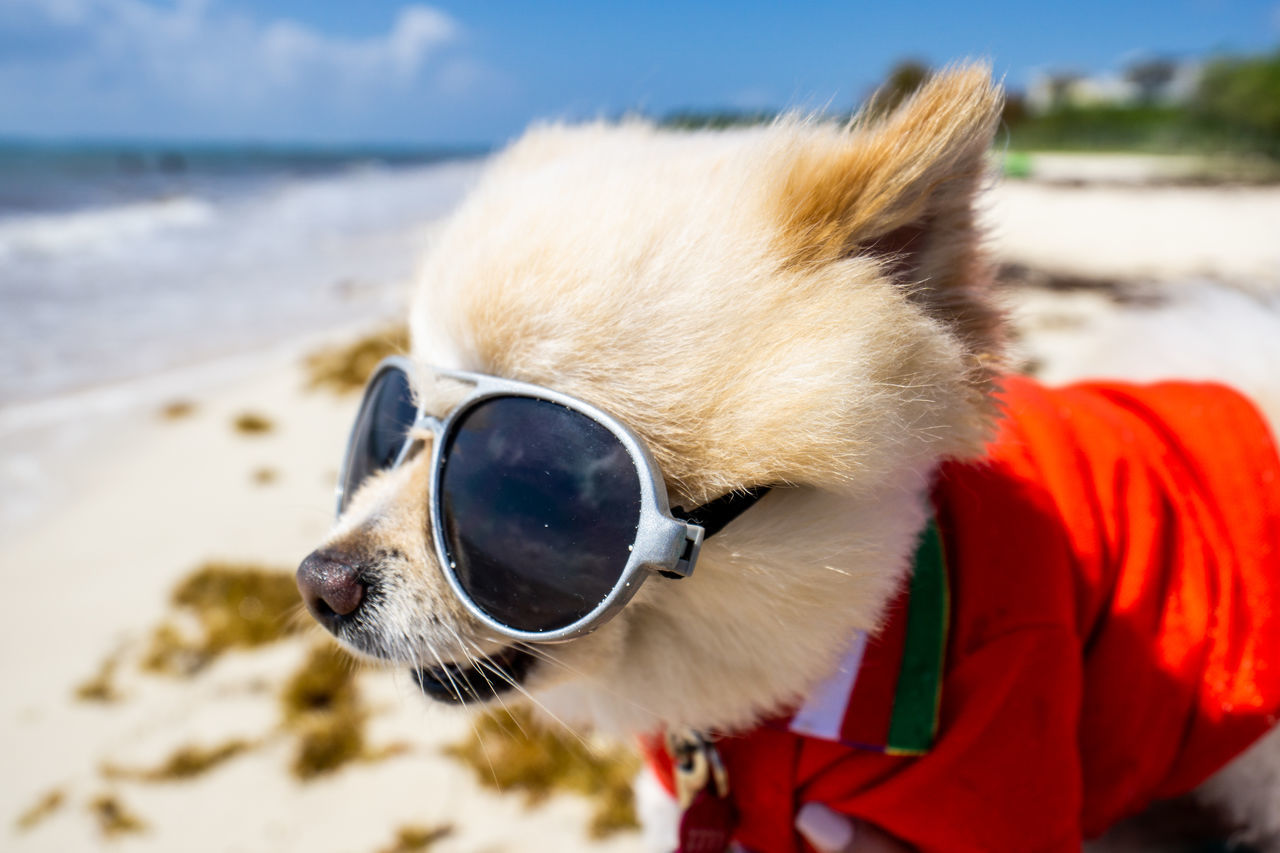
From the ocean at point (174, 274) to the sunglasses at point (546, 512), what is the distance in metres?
0.62

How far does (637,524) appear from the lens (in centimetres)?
102

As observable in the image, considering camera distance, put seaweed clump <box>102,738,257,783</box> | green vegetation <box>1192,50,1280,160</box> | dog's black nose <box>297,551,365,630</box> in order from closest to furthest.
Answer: dog's black nose <box>297,551,365,630</box> < seaweed clump <box>102,738,257,783</box> < green vegetation <box>1192,50,1280,160</box>

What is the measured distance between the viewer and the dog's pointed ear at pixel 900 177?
3.27 ft

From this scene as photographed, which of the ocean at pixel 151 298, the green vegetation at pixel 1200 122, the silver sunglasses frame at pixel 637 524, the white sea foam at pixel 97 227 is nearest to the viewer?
the silver sunglasses frame at pixel 637 524

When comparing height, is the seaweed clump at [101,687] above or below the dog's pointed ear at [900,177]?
below

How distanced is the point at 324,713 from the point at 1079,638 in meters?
2.21

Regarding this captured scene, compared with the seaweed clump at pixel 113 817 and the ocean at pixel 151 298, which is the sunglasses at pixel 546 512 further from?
the seaweed clump at pixel 113 817

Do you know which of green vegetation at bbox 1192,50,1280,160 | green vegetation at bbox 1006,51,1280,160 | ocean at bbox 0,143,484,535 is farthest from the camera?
green vegetation at bbox 1006,51,1280,160

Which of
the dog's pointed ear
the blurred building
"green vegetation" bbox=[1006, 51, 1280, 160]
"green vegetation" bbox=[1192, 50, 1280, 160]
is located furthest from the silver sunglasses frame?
the blurred building

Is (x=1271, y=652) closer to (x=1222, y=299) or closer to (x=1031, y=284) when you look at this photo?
(x=1222, y=299)

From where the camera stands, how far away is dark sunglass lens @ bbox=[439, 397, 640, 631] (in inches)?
41.3

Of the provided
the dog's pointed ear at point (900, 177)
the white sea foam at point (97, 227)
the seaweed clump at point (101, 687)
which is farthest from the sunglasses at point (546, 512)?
the white sea foam at point (97, 227)

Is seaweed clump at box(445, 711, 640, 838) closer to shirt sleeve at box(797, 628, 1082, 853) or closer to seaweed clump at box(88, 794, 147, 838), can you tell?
seaweed clump at box(88, 794, 147, 838)

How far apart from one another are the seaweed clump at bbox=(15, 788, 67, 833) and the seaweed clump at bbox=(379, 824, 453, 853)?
3.24 feet
